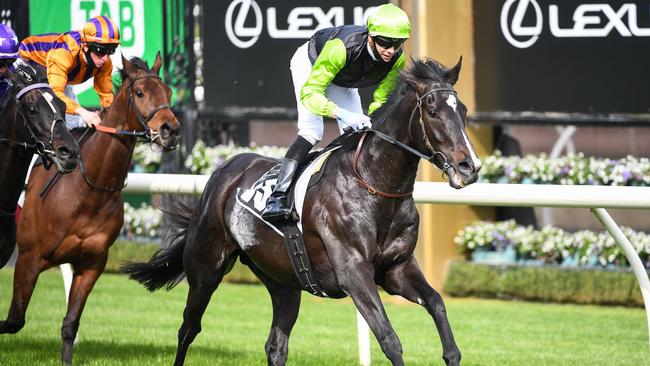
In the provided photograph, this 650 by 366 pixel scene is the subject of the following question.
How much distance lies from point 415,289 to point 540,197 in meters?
1.04

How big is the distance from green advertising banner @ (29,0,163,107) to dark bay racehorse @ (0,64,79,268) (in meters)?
4.66

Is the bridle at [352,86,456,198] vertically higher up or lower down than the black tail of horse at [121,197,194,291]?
higher up

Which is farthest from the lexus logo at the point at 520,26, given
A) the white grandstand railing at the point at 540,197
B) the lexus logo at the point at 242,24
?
the white grandstand railing at the point at 540,197

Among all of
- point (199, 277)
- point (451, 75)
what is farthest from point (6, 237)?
point (451, 75)

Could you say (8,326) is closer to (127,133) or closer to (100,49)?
(127,133)

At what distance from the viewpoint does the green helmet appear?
5.39m

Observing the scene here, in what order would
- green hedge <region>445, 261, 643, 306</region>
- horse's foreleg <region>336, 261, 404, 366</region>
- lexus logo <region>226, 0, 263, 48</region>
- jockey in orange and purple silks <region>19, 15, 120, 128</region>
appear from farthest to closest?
lexus logo <region>226, 0, 263, 48</region> → green hedge <region>445, 261, 643, 306</region> → jockey in orange and purple silks <region>19, 15, 120, 128</region> → horse's foreleg <region>336, 261, 404, 366</region>

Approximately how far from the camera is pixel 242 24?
10.6 m

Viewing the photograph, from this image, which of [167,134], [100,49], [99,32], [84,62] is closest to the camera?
[167,134]

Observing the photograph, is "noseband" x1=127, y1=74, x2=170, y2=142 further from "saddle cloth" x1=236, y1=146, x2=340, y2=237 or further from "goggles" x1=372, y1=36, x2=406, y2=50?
"goggles" x1=372, y1=36, x2=406, y2=50

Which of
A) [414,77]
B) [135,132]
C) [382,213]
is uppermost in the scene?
[414,77]

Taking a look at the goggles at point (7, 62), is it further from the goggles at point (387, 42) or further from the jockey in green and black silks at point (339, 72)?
the goggles at point (387, 42)

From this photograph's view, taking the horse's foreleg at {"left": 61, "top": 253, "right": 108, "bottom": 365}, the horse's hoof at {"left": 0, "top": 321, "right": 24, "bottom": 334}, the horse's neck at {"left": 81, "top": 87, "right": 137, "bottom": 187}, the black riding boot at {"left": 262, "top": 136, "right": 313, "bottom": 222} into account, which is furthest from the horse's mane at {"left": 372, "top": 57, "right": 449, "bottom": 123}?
the horse's hoof at {"left": 0, "top": 321, "right": 24, "bottom": 334}

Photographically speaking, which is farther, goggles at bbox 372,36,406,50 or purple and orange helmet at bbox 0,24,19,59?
purple and orange helmet at bbox 0,24,19,59
